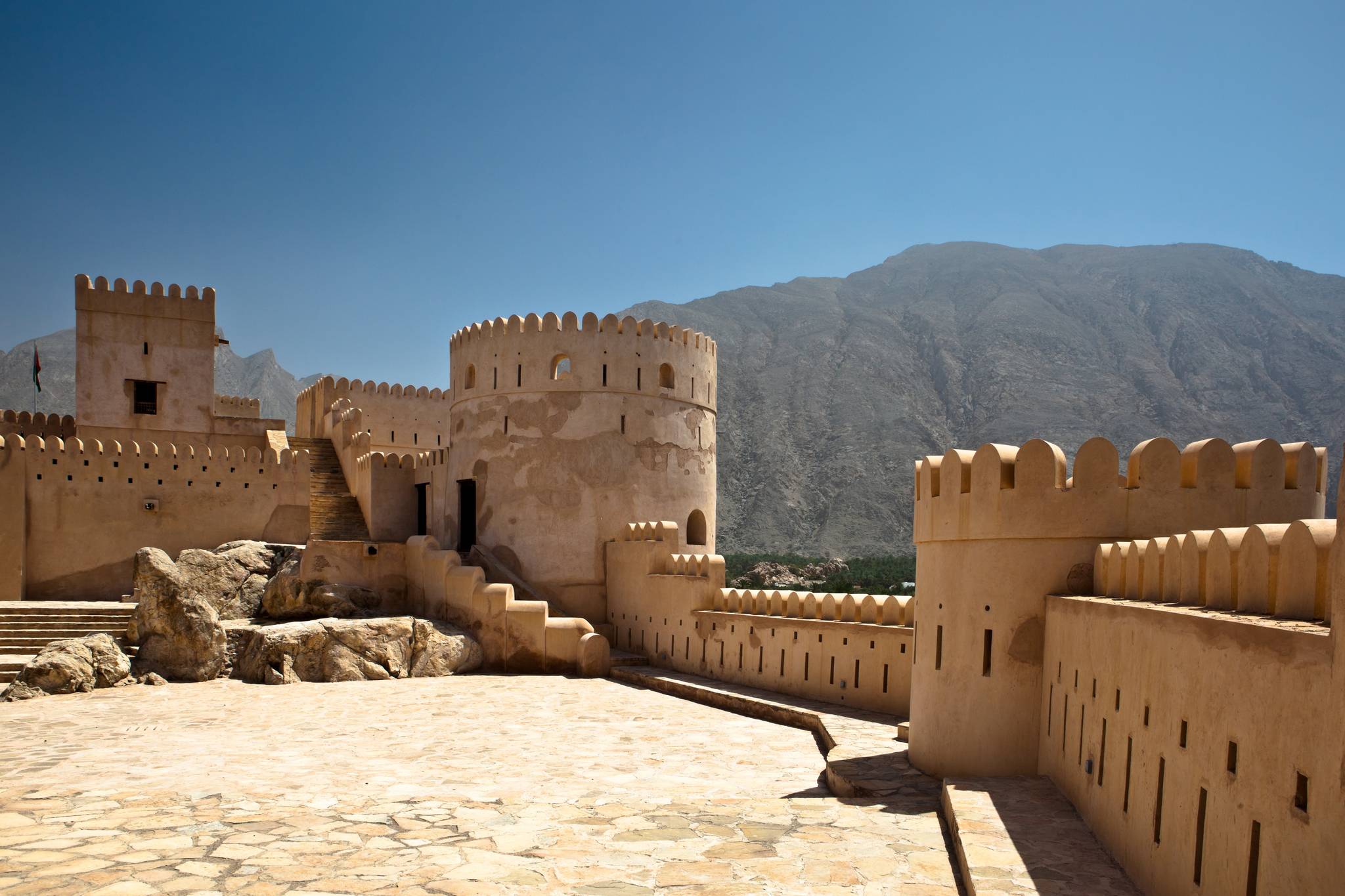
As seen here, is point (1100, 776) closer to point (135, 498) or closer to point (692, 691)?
point (692, 691)

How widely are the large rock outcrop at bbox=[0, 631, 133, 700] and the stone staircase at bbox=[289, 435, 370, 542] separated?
5887mm

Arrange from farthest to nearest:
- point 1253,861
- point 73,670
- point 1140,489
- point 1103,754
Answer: point 73,670
point 1140,489
point 1103,754
point 1253,861

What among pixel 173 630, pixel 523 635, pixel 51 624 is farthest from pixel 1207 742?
pixel 51 624

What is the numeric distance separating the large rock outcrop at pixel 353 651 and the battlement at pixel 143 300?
1282 centimetres

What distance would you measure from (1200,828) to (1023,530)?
3646mm

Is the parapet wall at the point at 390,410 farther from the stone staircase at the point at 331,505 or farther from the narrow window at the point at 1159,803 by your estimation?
the narrow window at the point at 1159,803

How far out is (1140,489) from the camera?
24.1ft

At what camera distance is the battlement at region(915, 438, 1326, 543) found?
706 centimetres

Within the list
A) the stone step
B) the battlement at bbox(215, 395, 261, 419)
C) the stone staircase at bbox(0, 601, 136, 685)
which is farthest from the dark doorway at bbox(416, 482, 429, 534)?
the stone step

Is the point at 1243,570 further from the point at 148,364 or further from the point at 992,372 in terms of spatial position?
the point at 992,372

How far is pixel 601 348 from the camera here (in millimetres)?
18891

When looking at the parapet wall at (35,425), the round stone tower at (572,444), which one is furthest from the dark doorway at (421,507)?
the parapet wall at (35,425)

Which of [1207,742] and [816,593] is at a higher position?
[1207,742]

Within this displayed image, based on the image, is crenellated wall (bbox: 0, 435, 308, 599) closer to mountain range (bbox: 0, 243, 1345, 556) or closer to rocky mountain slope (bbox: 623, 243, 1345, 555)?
mountain range (bbox: 0, 243, 1345, 556)
